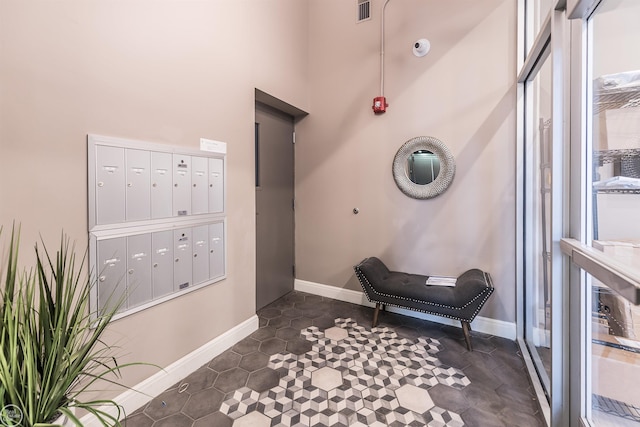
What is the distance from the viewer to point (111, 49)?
4.87 feet

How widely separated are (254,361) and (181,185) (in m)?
1.34

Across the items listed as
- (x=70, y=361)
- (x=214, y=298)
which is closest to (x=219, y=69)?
(x=214, y=298)

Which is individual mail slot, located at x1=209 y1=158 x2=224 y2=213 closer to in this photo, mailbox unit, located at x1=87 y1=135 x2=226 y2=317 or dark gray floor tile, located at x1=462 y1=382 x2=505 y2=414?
mailbox unit, located at x1=87 y1=135 x2=226 y2=317

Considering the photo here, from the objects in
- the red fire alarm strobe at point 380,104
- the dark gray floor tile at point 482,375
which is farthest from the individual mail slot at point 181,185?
the dark gray floor tile at point 482,375

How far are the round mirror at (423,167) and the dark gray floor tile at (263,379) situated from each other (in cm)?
192

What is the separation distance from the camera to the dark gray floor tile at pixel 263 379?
1.78 metres

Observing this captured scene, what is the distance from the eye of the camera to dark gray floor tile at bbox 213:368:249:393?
178 cm

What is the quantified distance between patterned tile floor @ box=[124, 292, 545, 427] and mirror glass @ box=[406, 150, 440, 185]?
1.35 meters

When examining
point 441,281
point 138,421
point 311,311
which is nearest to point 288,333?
point 311,311

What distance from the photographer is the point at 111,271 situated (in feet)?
4.94

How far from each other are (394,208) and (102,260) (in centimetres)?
234

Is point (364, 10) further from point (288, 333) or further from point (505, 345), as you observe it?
point (505, 345)

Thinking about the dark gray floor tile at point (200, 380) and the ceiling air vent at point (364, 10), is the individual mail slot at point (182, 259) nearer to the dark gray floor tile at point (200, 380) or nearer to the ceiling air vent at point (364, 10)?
the dark gray floor tile at point (200, 380)

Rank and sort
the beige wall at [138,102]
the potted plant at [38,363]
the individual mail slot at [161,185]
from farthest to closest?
1. the individual mail slot at [161,185]
2. the beige wall at [138,102]
3. the potted plant at [38,363]
